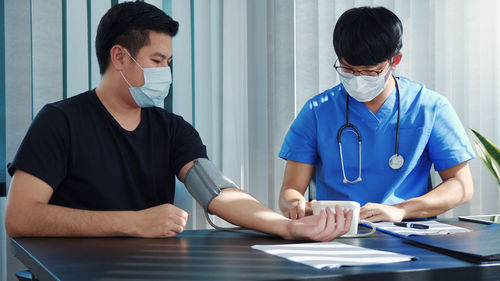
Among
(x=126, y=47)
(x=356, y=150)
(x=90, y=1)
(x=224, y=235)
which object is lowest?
(x=224, y=235)

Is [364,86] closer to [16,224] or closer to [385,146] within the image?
[385,146]

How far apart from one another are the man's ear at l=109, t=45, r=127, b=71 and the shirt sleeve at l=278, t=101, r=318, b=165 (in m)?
0.67

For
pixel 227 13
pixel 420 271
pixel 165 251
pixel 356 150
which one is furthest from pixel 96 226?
pixel 227 13

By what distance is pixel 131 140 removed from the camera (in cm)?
162

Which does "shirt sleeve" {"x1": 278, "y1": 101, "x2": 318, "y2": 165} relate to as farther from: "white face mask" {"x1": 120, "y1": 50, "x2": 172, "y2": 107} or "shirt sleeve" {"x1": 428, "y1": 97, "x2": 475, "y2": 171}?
"white face mask" {"x1": 120, "y1": 50, "x2": 172, "y2": 107}

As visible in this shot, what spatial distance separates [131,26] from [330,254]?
3.28ft

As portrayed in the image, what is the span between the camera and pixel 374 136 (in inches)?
74.4

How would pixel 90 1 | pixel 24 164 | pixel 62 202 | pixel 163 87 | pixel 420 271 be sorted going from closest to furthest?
pixel 420 271 → pixel 24 164 → pixel 62 202 → pixel 163 87 → pixel 90 1

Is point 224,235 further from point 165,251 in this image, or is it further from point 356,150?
point 356,150

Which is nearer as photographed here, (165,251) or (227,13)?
(165,251)

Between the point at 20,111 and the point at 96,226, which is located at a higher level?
the point at 20,111

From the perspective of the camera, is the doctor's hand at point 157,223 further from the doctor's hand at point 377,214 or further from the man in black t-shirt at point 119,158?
the doctor's hand at point 377,214

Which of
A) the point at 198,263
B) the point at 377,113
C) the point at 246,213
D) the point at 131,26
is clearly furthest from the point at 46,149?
the point at 377,113

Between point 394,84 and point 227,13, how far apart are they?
96 centimetres
